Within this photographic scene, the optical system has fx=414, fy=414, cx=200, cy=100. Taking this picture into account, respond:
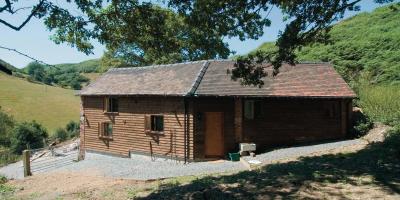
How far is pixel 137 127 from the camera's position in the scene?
26062 millimetres

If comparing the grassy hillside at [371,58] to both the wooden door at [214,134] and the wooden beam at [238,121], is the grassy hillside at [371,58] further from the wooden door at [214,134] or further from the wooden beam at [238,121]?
the wooden door at [214,134]

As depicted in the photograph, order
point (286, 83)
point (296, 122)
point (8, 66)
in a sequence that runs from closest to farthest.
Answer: point (8, 66) < point (296, 122) < point (286, 83)

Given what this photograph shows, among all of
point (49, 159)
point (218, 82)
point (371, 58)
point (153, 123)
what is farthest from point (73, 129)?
point (371, 58)

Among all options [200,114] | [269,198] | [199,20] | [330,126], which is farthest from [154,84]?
[269,198]

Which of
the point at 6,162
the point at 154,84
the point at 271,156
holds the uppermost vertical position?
the point at 154,84

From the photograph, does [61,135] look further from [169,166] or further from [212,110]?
[212,110]

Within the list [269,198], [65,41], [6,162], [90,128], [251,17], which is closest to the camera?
[269,198]

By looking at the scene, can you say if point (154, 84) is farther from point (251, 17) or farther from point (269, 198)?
point (269, 198)

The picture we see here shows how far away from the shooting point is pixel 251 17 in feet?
45.8

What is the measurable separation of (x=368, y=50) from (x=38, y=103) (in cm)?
6075

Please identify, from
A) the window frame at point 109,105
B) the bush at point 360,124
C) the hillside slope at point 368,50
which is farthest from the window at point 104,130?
the hillside slope at point 368,50

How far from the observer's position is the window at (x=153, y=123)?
2494 cm

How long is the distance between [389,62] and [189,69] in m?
18.1

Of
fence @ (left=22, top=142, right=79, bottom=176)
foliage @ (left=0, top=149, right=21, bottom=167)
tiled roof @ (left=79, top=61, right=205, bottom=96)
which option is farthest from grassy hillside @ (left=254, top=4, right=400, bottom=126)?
foliage @ (left=0, top=149, right=21, bottom=167)
